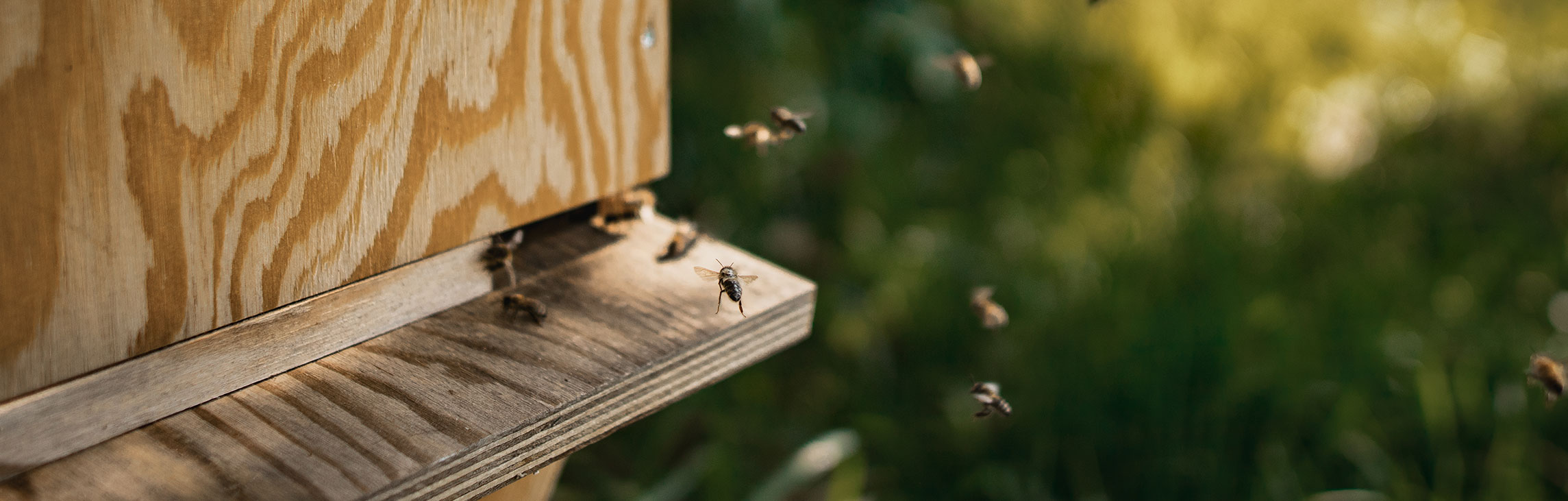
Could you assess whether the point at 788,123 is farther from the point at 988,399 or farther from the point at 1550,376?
the point at 1550,376

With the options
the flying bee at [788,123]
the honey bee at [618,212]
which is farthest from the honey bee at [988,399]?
the honey bee at [618,212]

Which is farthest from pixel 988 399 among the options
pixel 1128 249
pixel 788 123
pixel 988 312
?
pixel 1128 249

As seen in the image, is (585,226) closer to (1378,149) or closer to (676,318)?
(676,318)

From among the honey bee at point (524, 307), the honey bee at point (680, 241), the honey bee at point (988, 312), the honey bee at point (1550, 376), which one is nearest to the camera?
the honey bee at point (524, 307)

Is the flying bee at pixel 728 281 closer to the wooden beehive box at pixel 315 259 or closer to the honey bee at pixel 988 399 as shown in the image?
the wooden beehive box at pixel 315 259

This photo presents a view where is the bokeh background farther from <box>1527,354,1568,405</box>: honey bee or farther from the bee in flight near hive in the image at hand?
the bee in flight near hive
